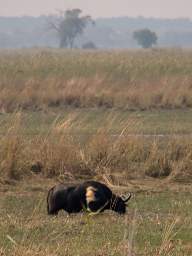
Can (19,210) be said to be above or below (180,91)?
above

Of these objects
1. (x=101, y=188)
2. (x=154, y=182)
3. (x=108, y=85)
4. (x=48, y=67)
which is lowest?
(x=48, y=67)

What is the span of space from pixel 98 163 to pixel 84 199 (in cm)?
448

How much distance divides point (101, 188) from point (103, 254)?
9.82 ft

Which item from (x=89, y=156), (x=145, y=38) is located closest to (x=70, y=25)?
(x=145, y=38)

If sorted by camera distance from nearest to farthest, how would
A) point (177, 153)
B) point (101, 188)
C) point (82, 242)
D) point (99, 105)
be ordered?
point (82, 242)
point (101, 188)
point (177, 153)
point (99, 105)

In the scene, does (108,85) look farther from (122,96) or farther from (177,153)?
(177,153)

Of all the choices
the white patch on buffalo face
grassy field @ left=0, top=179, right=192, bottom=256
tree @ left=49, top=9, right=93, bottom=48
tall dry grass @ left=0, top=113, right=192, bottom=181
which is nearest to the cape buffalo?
the white patch on buffalo face

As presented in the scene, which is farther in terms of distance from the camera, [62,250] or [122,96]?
[122,96]

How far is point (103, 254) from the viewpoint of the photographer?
8.79m

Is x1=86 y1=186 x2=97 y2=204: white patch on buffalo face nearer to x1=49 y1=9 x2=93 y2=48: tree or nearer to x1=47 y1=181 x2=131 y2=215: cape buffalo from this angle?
x1=47 y1=181 x2=131 y2=215: cape buffalo

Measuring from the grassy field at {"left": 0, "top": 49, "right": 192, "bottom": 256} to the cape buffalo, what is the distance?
0.44ft

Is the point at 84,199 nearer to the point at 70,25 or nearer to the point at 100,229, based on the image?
the point at 100,229

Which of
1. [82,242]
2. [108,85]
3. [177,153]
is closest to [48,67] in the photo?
[108,85]

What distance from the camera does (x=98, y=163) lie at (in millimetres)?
16141
